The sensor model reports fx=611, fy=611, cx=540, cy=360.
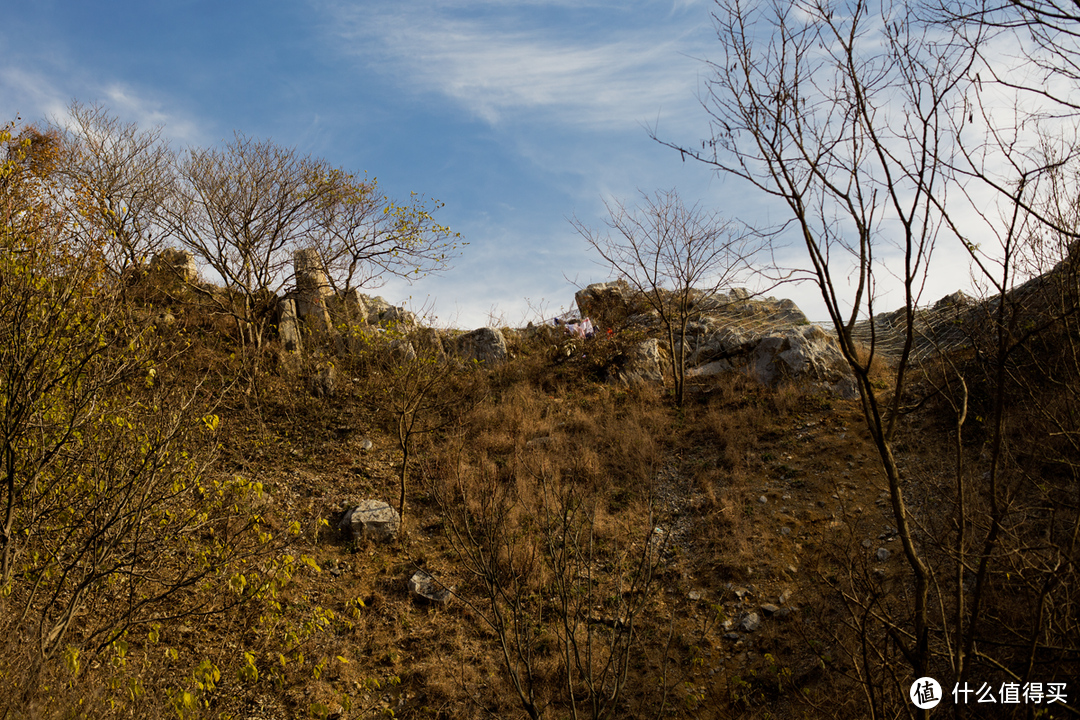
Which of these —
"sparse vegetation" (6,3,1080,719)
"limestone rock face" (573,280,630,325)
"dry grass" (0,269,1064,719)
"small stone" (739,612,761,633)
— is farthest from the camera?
"limestone rock face" (573,280,630,325)

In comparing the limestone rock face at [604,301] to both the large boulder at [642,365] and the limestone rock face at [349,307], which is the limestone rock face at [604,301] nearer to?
the large boulder at [642,365]

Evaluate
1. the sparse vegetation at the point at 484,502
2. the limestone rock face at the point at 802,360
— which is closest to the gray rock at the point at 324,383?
the sparse vegetation at the point at 484,502

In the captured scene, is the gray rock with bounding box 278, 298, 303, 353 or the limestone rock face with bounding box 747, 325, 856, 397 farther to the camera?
the gray rock with bounding box 278, 298, 303, 353

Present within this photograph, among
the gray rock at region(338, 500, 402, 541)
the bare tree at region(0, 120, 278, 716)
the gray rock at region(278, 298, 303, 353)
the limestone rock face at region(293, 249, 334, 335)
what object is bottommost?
the gray rock at region(338, 500, 402, 541)

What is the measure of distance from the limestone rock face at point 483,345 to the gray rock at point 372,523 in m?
6.75

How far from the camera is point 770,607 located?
7.89 meters

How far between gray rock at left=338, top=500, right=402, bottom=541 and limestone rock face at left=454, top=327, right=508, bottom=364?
6754 mm

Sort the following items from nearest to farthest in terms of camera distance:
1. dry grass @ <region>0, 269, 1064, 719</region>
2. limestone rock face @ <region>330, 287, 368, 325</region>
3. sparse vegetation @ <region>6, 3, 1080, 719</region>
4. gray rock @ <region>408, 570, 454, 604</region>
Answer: sparse vegetation @ <region>6, 3, 1080, 719</region>
dry grass @ <region>0, 269, 1064, 719</region>
gray rock @ <region>408, 570, 454, 604</region>
limestone rock face @ <region>330, 287, 368, 325</region>

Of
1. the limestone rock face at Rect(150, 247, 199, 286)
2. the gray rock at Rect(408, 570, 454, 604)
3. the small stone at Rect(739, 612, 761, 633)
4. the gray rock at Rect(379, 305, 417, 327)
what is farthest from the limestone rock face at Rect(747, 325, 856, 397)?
the limestone rock face at Rect(150, 247, 199, 286)

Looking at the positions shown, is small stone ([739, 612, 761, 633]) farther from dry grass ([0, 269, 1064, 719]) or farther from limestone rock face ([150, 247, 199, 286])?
limestone rock face ([150, 247, 199, 286])

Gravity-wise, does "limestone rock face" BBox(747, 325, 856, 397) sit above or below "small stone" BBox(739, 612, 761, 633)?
above

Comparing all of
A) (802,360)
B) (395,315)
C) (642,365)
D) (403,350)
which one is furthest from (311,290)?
(802,360)

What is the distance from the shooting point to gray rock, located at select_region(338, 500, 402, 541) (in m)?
9.28

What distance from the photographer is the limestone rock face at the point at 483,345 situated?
16.1 m
